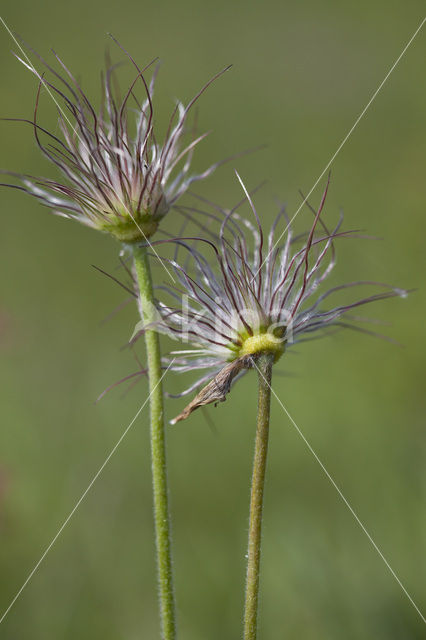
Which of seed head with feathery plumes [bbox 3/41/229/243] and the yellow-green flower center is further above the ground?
seed head with feathery plumes [bbox 3/41/229/243]

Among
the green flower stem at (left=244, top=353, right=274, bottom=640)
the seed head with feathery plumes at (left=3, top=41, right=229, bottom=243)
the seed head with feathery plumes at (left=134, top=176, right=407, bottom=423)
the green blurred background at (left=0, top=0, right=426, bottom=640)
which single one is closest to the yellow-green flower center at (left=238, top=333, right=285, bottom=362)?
the seed head with feathery plumes at (left=134, top=176, right=407, bottom=423)

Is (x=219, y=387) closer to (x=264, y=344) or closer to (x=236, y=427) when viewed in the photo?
(x=264, y=344)

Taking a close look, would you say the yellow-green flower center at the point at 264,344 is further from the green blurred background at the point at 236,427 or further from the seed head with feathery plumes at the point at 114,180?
the green blurred background at the point at 236,427

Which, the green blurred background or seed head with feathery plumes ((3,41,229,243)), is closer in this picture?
seed head with feathery plumes ((3,41,229,243))

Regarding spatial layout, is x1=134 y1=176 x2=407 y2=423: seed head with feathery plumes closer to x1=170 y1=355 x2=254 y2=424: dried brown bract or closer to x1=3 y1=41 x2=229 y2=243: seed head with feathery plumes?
x1=170 y1=355 x2=254 y2=424: dried brown bract

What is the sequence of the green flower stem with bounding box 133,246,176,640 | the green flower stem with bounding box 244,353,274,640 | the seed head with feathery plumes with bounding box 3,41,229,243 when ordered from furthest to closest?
the seed head with feathery plumes with bounding box 3,41,229,243 < the green flower stem with bounding box 133,246,176,640 < the green flower stem with bounding box 244,353,274,640

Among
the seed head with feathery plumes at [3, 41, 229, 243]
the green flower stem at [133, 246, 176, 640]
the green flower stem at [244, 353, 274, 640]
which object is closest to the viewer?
the green flower stem at [244, 353, 274, 640]

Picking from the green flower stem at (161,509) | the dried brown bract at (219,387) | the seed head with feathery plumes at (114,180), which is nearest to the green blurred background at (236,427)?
the green flower stem at (161,509)
